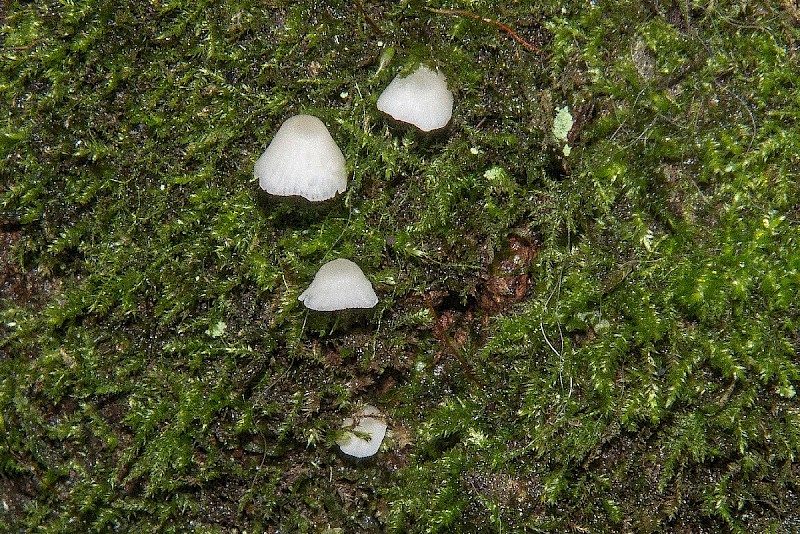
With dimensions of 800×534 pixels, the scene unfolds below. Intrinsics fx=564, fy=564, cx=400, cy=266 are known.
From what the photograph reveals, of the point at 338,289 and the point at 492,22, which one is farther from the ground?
the point at 492,22

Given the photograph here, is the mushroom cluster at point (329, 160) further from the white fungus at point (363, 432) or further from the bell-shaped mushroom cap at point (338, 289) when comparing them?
the white fungus at point (363, 432)

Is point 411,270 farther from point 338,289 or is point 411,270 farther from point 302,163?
point 302,163

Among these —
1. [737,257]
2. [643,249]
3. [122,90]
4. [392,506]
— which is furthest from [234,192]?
[737,257]

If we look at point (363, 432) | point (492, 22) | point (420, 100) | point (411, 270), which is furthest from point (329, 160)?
point (363, 432)

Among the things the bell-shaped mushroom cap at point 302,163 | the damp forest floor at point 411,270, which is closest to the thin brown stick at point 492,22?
the damp forest floor at point 411,270

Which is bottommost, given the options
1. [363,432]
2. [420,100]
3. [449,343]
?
[363,432]

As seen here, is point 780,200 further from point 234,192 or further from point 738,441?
point 234,192
